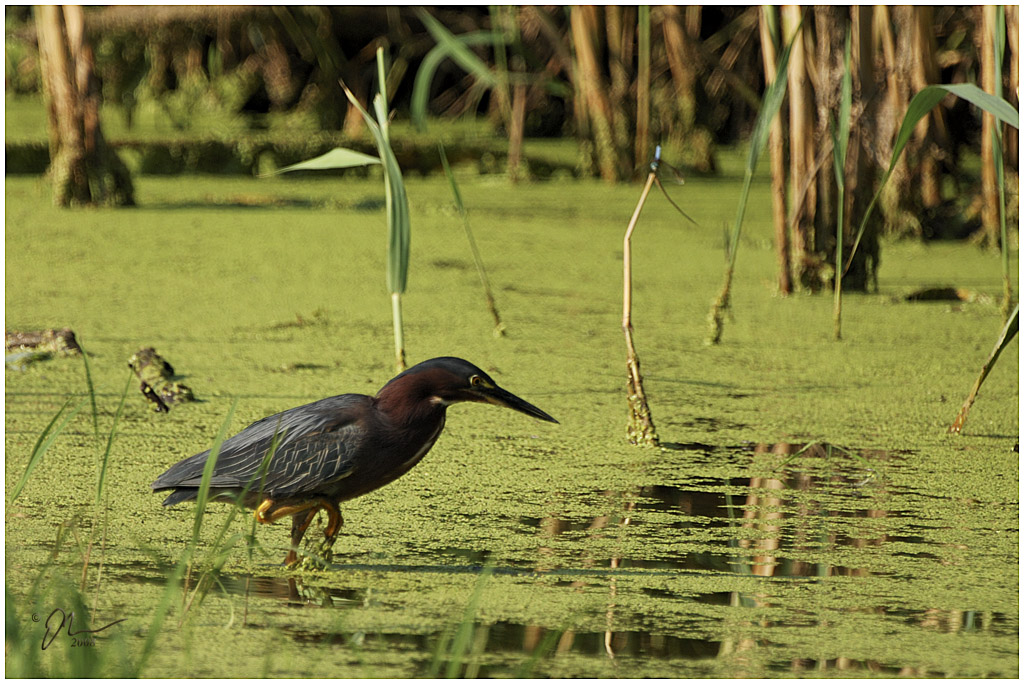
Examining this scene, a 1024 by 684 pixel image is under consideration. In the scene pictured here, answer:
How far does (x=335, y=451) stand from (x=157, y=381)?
1.16 m

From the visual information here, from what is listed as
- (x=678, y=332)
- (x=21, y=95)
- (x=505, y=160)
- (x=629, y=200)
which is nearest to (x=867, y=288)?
(x=678, y=332)

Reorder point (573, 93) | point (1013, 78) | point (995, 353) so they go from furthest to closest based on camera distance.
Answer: point (573, 93) < point (1013, 78) < point (995, 353)

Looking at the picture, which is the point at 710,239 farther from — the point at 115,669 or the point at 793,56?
the point at 115,669

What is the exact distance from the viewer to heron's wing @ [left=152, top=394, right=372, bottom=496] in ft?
5.89

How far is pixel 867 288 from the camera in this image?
393 cm

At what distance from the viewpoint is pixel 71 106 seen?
4438mm

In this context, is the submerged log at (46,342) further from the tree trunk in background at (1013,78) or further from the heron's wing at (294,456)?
the tree trunk in background at (1013,78)

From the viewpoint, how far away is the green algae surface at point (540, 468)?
1.62 meters

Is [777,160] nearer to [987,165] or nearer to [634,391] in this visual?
[987,165]

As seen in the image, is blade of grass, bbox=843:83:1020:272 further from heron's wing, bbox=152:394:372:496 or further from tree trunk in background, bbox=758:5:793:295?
tree trunk in background, bbox=758:5:793:295

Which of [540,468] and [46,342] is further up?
[46,342]

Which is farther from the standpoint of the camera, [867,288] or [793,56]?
[867,288]

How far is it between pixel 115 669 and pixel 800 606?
35.9 inches

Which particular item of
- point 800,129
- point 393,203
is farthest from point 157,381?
point 800,129
